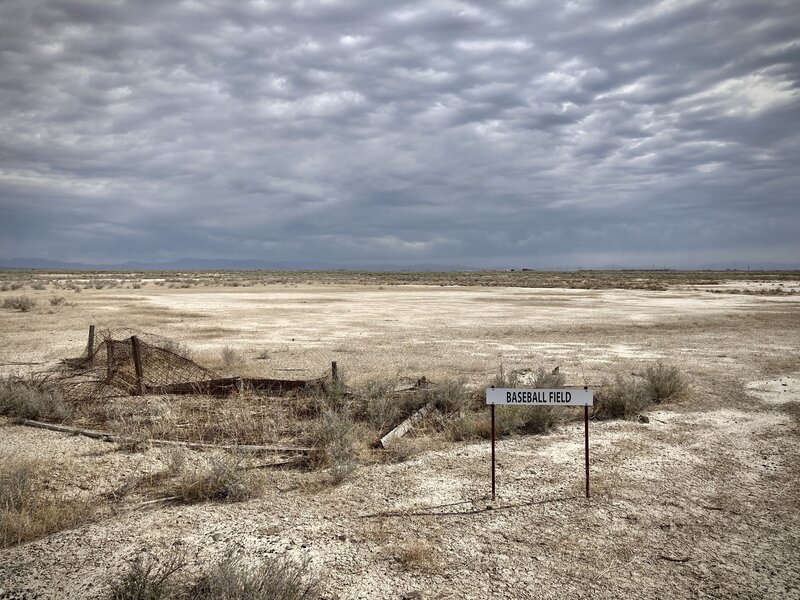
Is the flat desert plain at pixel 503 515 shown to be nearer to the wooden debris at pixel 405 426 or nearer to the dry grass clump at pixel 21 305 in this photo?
the wooden debris at pixel 405 426

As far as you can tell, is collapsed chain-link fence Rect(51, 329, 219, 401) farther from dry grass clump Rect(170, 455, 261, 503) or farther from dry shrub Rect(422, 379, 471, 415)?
dry grass clump Rect(170, 455, 261, 503)

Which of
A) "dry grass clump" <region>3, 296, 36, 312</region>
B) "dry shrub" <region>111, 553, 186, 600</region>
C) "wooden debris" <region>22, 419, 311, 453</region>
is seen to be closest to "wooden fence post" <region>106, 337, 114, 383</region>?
"wooden debris" <region>22, 419, 311, 453</region>

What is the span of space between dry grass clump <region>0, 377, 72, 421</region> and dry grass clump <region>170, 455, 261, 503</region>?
4.07 meters

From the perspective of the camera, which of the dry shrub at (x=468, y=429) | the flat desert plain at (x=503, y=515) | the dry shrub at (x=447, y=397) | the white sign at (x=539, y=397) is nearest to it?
the flat desert plain at (x=503, y=515)

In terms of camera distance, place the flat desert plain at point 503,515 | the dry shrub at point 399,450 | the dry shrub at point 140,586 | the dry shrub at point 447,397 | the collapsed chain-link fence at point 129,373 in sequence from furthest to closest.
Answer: the collapsed chain-link fence at point 129,373 < the dry shrub at point 447,397 < the dry shrub at point 399,450 < the flat desert plain at point 503,515 < the dry shrub at point 140,586

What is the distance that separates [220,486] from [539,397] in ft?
11.6

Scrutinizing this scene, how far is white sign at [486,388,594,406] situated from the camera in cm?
603

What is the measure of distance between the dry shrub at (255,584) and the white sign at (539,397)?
251cm

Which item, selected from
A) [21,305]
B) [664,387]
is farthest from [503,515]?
[21,305]

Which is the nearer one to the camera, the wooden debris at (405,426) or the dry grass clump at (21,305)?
the wooden debris at (405,426)

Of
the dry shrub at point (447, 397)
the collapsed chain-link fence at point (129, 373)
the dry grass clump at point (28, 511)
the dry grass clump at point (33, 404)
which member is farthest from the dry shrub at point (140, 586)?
the collapsed chain-link fence at point (129, 373)

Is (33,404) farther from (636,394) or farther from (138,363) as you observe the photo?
(636,394)

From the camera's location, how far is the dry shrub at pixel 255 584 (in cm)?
407

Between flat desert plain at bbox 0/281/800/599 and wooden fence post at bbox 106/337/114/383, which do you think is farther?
wooden fence post at bbox 106/337/114/383
